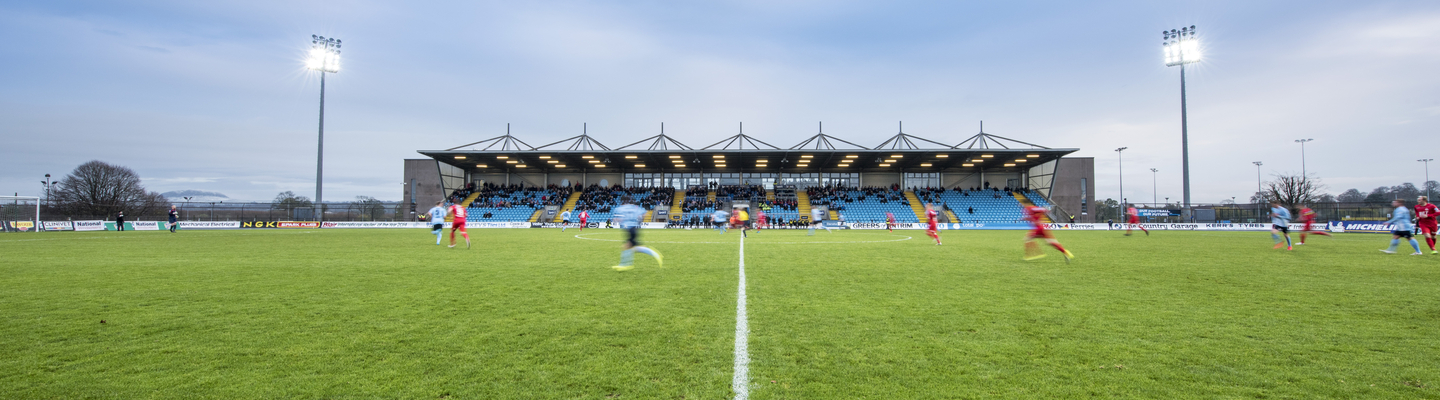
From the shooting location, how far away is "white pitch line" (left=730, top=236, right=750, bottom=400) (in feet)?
11.3

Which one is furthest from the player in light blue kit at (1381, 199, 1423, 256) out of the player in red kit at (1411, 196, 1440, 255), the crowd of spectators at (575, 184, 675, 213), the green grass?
the crowd of spectators at (575, 184, 675, 213)

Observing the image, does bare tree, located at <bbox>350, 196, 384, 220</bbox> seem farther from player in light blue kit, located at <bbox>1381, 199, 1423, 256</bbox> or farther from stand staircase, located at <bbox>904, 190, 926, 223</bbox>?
player in light blue kit, located at <bbox>1381, 199, 1423, 256</bbox>

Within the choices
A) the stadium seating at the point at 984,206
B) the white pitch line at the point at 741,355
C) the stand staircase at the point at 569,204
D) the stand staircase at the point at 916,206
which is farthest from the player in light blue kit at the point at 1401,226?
the stand staircase at the point at 569,204

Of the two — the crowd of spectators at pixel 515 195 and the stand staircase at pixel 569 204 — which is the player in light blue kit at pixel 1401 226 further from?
the crowd of spectators at pixel 515 195

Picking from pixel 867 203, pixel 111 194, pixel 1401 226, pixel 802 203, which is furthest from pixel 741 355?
pixel 111 194

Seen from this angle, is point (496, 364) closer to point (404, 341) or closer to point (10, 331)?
point (404, 341)

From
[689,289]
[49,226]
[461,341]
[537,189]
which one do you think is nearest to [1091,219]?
[537,189]

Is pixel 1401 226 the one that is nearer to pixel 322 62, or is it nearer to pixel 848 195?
pixel 848 195

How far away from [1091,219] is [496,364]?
203ft

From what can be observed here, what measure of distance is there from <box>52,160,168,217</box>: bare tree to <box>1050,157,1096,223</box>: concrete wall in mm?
83932

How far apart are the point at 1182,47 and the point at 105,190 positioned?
9074cm

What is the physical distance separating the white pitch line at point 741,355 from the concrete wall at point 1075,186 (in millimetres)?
57111

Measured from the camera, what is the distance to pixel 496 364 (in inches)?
156

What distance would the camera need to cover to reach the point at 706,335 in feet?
15.9
